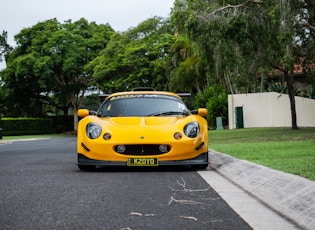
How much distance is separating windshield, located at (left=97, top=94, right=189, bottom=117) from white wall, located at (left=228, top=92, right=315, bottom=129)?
20.7 meters

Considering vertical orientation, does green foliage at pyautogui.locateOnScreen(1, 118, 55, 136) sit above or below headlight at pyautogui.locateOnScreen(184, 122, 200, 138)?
below

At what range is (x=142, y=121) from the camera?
974 centimetres

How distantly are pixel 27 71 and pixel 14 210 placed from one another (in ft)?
156

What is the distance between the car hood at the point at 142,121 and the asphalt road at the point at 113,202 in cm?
98

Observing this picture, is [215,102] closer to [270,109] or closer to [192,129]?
[270,109]

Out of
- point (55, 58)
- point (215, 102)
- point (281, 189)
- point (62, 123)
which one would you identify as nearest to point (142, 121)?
point (281, 189)

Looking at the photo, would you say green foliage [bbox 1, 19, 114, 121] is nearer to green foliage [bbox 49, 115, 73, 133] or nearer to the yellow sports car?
green foliage [bbox 49, 115, 73, 133]

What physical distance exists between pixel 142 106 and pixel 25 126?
141ft

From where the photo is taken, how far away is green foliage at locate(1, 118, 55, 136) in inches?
1946

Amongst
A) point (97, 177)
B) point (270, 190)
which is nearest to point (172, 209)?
point (270, 190)

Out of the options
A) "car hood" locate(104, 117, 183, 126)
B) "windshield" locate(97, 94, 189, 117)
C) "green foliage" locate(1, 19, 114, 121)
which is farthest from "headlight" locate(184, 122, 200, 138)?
"green foliage" locate(1, 19, 114, 121)

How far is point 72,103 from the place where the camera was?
55.8m

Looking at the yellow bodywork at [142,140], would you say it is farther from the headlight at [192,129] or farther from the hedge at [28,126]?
the hedge at [28,126]

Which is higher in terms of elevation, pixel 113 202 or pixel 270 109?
pixel 270 109
